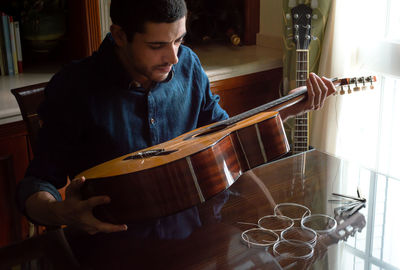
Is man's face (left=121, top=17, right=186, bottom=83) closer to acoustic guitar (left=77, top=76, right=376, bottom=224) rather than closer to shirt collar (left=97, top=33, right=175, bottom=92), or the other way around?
shirt collar (left=97, top=33, right=175, bottom=92)

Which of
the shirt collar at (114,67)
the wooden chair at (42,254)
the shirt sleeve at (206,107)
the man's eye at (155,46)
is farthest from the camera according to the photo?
the shirt sleeve at (206,107)

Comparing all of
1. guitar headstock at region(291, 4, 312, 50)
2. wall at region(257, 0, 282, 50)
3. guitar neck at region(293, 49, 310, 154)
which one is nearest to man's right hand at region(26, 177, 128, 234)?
guitar neck at region(293, 49, 310, 154)

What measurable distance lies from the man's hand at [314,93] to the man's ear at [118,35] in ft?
1.79

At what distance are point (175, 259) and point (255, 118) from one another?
1.60 feet

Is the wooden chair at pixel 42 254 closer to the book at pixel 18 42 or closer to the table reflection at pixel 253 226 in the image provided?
the table reflection at pixel 253 226

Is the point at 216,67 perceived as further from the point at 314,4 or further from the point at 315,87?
the point at 315,87

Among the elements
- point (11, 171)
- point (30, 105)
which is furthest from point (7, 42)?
point (30, 105)

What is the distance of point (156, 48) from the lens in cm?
132

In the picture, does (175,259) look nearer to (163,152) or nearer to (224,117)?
(163,152)

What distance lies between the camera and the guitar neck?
1978 millimetres

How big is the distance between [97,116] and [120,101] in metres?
0.08

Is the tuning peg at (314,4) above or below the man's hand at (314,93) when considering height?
above

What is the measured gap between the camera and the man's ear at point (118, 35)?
4.42ft

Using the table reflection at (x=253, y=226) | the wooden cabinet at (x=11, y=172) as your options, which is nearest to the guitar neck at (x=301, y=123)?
the table reflection at (x=253, y=226)
